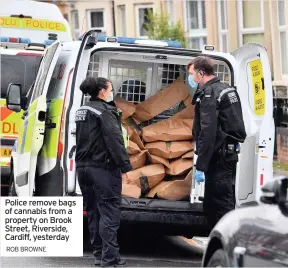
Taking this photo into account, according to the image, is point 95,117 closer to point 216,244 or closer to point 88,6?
point 216,244

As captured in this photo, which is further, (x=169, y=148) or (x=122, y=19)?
(x=122, y=19)

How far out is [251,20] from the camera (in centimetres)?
2902

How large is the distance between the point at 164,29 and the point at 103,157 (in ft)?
72.8

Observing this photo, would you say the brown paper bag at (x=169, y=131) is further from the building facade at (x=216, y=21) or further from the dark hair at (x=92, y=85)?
the building facade at (x=216, y=21)

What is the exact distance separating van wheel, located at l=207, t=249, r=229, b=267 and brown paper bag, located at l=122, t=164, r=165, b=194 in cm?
433

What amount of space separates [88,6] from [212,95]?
96.8ft

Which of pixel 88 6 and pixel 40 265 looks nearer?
pixel 40 265

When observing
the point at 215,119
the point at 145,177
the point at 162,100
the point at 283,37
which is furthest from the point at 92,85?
the point at 283,37

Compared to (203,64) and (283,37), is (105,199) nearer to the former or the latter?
(203,64)

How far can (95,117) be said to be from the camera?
10.8m

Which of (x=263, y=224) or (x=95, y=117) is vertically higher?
(x=95, y=117)

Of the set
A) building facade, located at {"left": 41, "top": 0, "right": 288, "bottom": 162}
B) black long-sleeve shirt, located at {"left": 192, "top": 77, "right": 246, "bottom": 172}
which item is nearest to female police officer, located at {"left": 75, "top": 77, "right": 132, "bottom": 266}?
black long-sleeve shirt, located at {"left": 192, "top": 77, "right": 246, "bottom": 172}

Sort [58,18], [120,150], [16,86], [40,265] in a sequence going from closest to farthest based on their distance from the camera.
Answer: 1. [120,150]
2. [40,265]
3. [16,86]
4. [58,18]

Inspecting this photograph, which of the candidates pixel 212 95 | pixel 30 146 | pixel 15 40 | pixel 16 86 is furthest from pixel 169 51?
pixel 15 40
